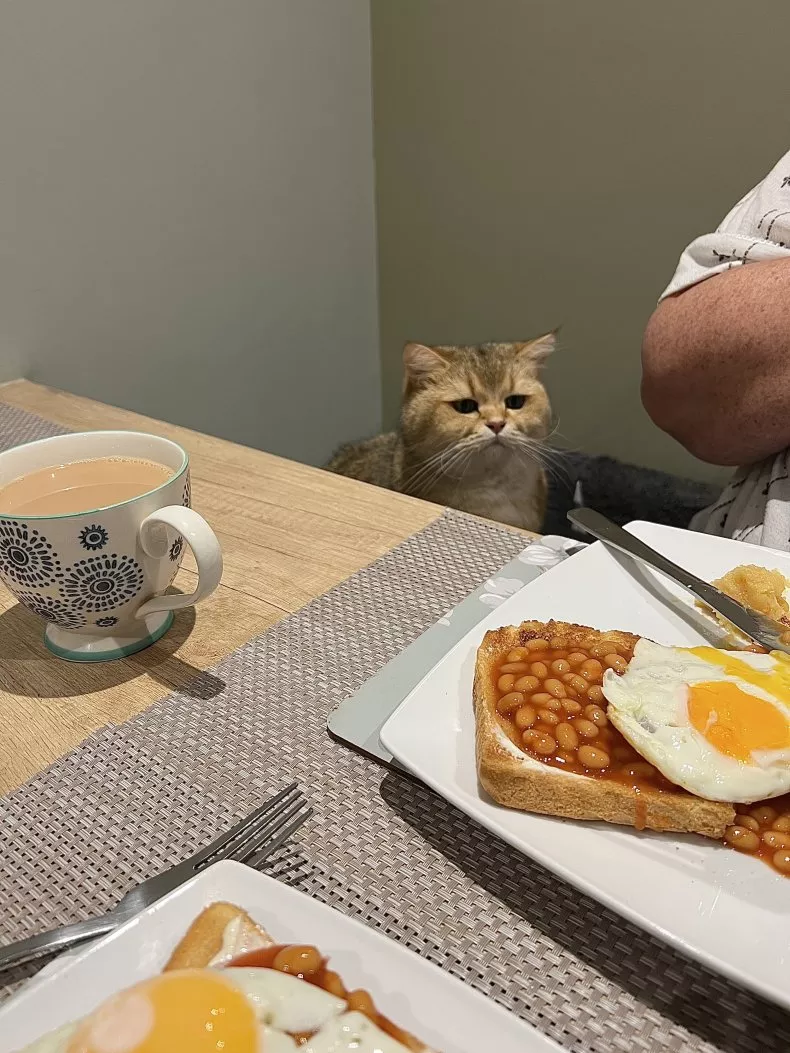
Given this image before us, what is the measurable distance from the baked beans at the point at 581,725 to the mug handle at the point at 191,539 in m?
→ 0.23

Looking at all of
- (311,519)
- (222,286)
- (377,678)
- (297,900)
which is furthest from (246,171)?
(297,900)

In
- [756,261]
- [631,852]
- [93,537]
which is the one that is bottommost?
[631,852]

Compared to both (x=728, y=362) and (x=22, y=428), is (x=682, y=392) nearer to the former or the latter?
(x=728, y=362)

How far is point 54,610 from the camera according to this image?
0.60m

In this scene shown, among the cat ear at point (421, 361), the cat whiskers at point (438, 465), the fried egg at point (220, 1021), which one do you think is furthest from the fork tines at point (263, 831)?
the cat ear at point (421, 361)

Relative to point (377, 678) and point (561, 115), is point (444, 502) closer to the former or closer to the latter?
point (377, 678)

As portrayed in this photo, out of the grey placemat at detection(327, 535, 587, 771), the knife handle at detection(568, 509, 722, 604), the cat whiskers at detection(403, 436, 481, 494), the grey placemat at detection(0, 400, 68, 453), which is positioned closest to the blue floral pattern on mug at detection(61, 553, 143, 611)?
the grey placemat at detection(327, 535, 587, 771)

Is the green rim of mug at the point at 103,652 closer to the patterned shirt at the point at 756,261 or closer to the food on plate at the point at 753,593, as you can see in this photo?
the food on plate at the point at 753,593

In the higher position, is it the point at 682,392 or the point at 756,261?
the point at 756,261

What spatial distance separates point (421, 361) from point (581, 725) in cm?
107

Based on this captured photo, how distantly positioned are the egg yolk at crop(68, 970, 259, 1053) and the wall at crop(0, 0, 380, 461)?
139cm

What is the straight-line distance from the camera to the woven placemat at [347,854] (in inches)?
15.7

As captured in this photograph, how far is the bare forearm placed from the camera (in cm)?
85

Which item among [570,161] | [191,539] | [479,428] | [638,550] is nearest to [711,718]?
[638,550]
